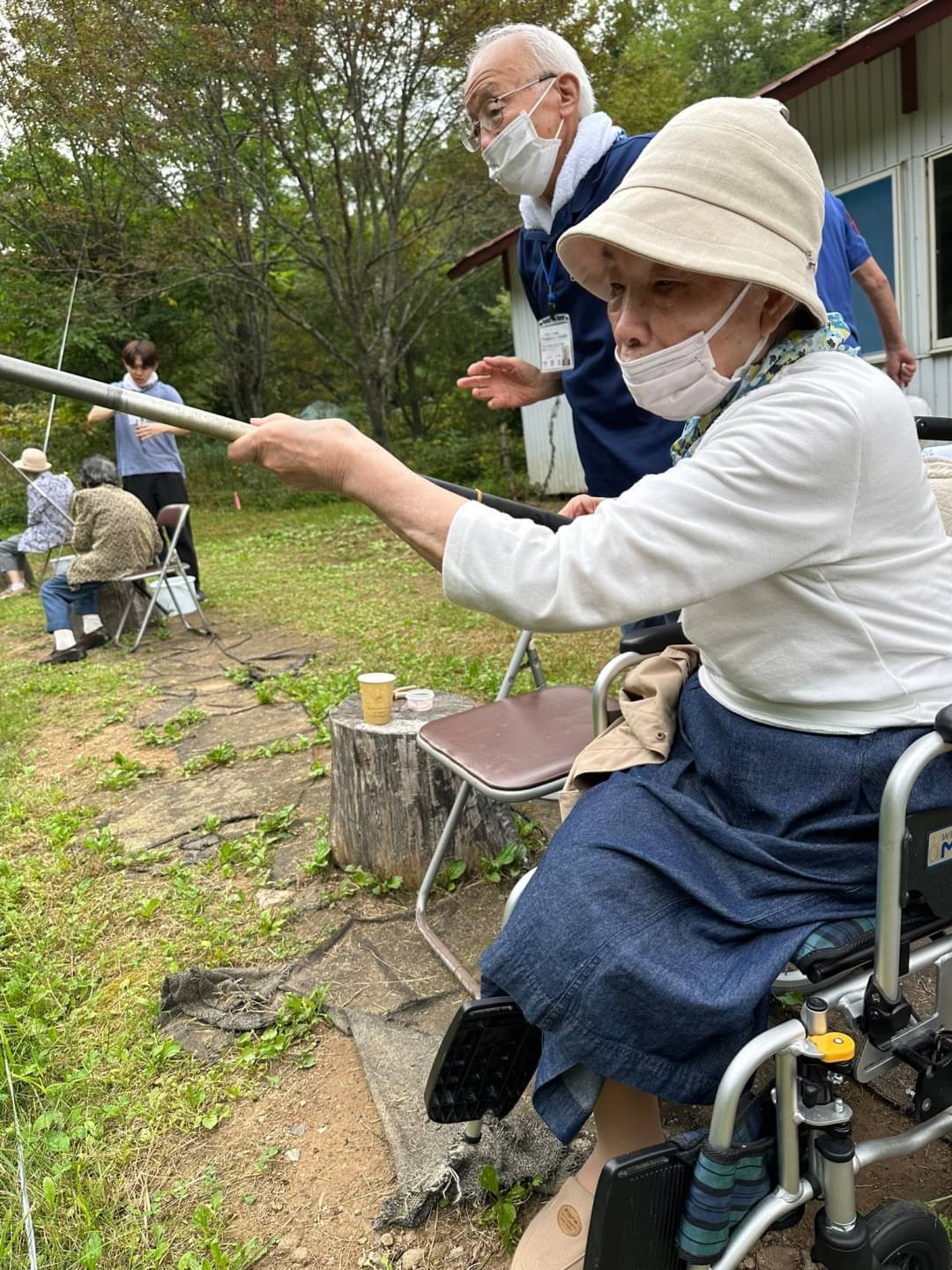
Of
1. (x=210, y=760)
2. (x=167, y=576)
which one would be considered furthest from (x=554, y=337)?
(x=167, y=576)

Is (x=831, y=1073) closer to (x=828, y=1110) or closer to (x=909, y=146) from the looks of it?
(x=828, y=1110)

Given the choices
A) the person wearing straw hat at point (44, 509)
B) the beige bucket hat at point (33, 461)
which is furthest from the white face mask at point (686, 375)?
the person wearing straw hat at point (44, 509)

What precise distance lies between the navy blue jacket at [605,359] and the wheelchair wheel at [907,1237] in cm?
165

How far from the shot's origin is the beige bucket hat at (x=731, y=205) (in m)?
1.24

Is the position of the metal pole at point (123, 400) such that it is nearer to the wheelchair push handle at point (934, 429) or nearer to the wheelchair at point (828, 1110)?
the wheelchair at point (828, 1110)

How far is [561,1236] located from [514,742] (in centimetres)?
109

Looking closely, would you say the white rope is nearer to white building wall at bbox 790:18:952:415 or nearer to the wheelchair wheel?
the wheelchair wheel

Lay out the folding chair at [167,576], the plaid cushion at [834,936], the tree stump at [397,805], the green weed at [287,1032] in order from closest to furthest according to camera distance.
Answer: the plaid cushion at [834,936], the green weed at [287,1032], the tree stump at [397,805], the folding chair at [167,576]

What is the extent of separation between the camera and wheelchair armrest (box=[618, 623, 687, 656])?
6.24 feet

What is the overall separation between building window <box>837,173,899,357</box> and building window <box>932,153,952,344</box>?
1.00ft

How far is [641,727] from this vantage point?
5.29 feet

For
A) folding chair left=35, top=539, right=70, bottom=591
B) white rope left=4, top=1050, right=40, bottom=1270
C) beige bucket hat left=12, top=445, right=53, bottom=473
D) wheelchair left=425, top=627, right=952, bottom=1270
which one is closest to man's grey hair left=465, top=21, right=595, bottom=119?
wheelchair left=425, top=627, right=952, bottom=1270

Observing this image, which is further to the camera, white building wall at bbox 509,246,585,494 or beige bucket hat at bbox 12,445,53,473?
white building wall at bbox 509,246,585,494

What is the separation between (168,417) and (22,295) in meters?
15.9
